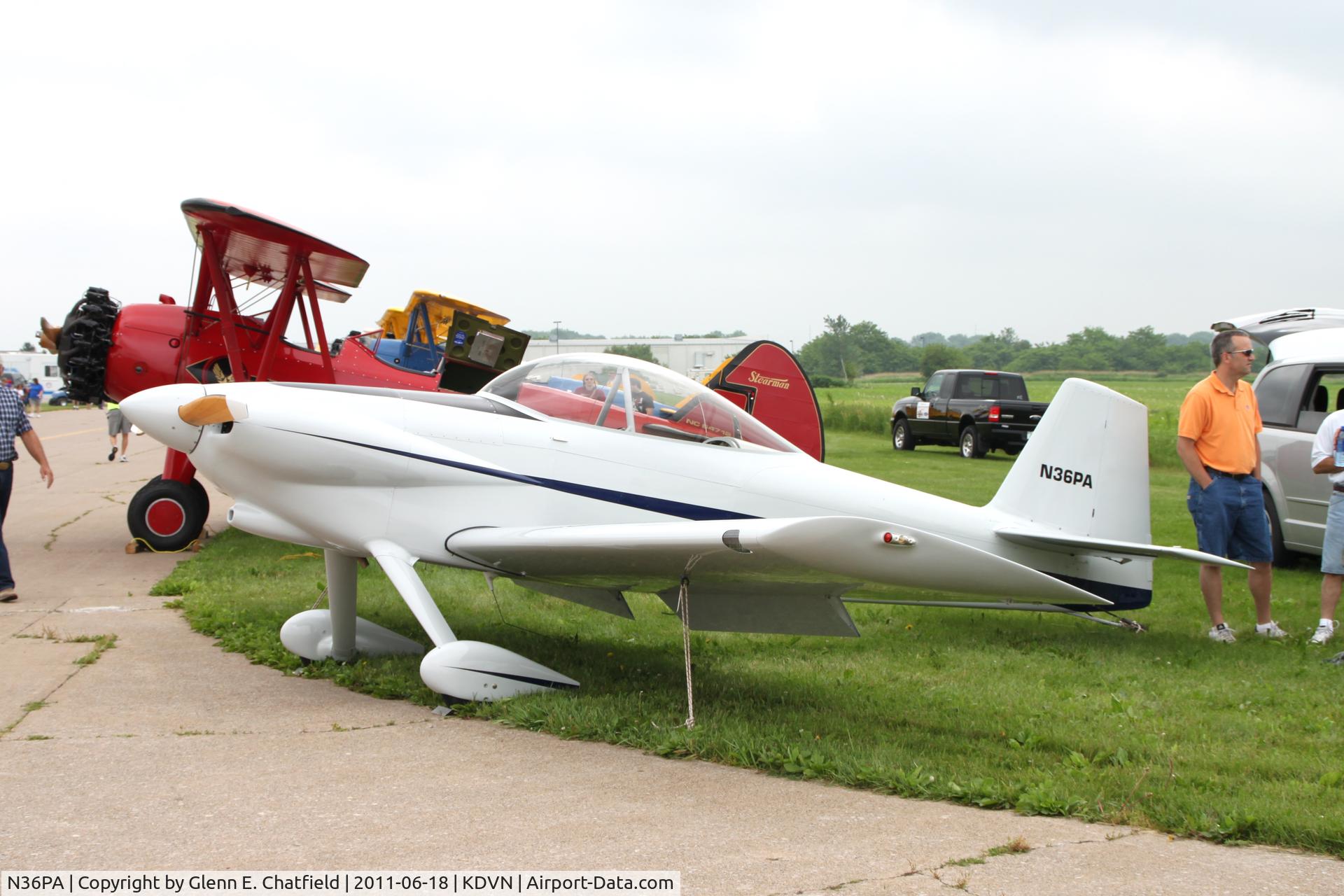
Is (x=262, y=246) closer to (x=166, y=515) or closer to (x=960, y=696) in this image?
(x=166, y=515)

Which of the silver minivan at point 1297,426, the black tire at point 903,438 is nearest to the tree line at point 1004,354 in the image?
the black tire at point 903,438

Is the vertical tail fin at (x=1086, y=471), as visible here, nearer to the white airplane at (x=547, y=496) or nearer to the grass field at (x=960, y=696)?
the white airplane at (x=547, y=496)

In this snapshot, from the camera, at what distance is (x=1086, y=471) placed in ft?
20.8

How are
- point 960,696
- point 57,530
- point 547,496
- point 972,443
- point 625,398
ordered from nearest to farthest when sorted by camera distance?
point 960,696 → point 547,496 → point 625,398 → point 57,530 → point 972,443

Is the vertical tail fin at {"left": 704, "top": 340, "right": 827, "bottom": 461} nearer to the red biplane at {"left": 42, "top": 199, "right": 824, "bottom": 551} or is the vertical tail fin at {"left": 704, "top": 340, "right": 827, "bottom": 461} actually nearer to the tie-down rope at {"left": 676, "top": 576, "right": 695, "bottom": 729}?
the red biplane at {"left": 42, "top": 199, "right": 824, "bottom": 551}

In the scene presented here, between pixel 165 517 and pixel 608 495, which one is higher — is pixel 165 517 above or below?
below

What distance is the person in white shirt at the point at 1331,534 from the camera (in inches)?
253

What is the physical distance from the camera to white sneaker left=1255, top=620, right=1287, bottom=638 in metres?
6.73

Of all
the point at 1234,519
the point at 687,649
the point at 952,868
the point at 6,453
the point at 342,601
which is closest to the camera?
the point at 952,868

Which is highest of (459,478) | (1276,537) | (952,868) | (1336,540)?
(459,478)

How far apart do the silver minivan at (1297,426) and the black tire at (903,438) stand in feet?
48.8

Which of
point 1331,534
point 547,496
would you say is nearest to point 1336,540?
point 1331,534

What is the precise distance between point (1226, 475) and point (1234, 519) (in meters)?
0.29

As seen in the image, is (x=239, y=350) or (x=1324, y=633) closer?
(x=1324, y=633)
